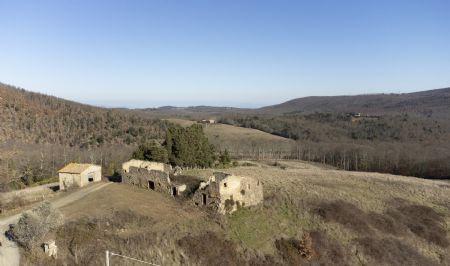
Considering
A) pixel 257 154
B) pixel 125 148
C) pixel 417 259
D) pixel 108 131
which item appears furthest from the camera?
pixel 257 154

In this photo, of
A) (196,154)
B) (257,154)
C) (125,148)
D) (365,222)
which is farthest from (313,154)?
(365,222)

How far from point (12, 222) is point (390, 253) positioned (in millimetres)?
32360

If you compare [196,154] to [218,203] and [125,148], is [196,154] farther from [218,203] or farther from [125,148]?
[125,148]

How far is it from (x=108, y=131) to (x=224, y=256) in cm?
9622

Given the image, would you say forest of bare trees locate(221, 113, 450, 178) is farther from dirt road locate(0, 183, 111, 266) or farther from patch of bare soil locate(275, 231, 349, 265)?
dirt road locate(0, 183, 111, 266)

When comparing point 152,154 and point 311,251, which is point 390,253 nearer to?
point 311,251

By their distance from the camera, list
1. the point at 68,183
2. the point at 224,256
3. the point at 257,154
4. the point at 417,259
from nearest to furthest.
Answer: the point at 224,256 → the point at 417,259 → the point at 68,183 → the point at 257,154

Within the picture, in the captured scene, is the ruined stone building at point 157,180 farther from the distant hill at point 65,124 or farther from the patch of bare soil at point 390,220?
the distant hill at point 65,124

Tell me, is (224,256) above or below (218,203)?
below

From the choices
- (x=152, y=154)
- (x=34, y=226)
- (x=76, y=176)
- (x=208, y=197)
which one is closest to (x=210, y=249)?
(x=208, y=197)

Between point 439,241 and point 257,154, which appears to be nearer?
point 439,241

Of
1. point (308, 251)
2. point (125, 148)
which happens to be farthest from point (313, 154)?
point (308, 251)

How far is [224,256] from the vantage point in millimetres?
30234

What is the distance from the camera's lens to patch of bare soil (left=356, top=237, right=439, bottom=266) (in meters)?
34.6
